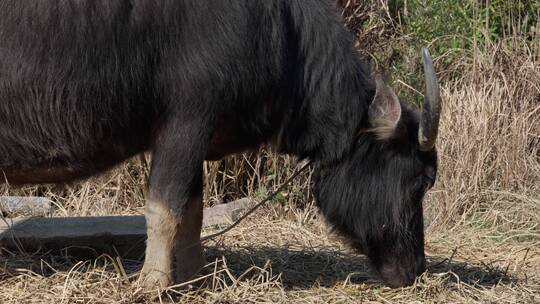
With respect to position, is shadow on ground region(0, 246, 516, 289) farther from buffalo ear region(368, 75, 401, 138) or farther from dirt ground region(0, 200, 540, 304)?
buffalo ear region(368, 75, 401, 138)

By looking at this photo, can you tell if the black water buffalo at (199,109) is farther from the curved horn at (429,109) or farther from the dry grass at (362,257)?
the dry grass at (362,257)

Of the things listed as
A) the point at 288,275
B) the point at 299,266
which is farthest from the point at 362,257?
the point at 288,275

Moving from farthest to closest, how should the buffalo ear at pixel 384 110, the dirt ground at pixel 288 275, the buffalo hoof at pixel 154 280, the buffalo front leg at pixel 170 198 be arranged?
the buffalo ear at pixel 384 110 < the dirt ground at pixel 288 275 < the buffalo hoof at pixel 154 280 < the buffalo front leg at pixel 170 198

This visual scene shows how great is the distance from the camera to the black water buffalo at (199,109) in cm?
459

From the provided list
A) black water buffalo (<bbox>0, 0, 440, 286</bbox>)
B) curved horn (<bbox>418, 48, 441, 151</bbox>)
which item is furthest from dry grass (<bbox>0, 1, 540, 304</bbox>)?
curved horn (<bbox>418, 48, 441, 151</bbox>)

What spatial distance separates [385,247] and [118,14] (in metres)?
2.02

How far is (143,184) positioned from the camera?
25.8 feet

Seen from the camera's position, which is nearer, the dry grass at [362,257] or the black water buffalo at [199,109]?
the black water buffalo at [199,109]

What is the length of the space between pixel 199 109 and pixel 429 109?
4.02ft

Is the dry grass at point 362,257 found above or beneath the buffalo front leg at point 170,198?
beneath

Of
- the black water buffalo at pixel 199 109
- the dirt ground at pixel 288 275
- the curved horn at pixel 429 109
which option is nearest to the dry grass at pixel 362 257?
the dirt ground at pixel 288 275

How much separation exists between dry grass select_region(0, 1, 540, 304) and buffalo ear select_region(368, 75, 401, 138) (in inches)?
36.5

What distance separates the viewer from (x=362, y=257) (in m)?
6.34

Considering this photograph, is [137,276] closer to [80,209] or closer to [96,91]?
[96,91]
